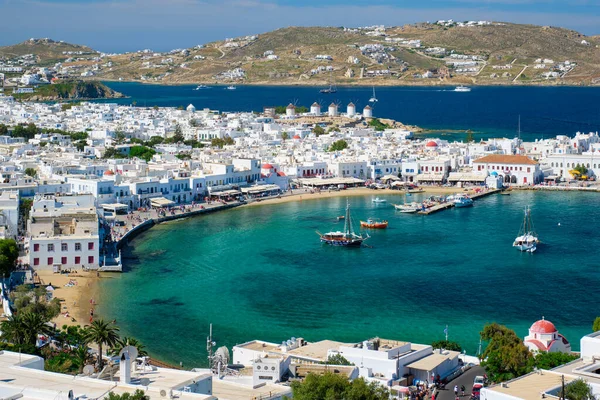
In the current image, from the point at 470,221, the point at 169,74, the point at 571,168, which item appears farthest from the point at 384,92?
the point at 470,221

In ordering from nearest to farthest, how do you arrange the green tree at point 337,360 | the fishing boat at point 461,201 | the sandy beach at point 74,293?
the green tree at point 337,360 → the sandy beach at point 74,293 → the fishing boat at point 461,201

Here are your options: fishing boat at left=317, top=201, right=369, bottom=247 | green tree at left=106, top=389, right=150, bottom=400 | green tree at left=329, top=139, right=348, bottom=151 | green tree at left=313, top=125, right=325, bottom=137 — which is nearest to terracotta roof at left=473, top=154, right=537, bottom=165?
green tree at left=329, top=139, right=348, bottom=151

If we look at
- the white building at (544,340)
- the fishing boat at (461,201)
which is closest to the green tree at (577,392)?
the white building at (544,340)

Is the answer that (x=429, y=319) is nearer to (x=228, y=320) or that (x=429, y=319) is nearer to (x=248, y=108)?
(x=228, y=320)

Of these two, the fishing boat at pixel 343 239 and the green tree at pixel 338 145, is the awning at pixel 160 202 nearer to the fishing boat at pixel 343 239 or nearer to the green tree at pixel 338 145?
the fishing boat at pixel 343 239

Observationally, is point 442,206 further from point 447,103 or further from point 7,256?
point 447,103

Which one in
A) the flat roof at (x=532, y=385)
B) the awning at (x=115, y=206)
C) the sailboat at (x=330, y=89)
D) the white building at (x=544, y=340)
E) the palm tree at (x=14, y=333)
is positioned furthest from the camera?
the sailboat at (x=330, y=89)

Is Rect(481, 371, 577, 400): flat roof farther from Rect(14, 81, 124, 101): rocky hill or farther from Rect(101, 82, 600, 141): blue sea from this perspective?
Rect(14, 81, 124, 101): rocky hill
